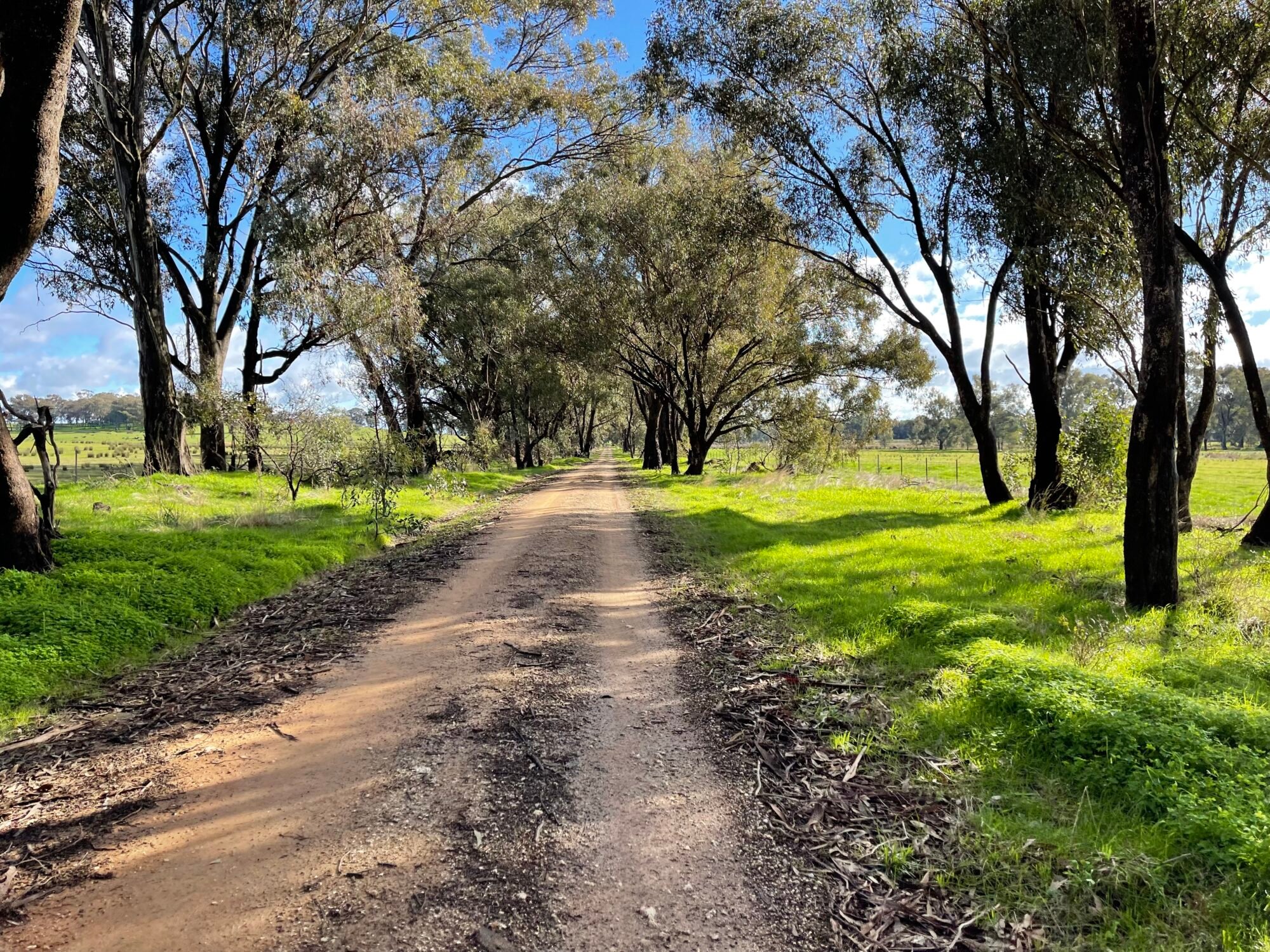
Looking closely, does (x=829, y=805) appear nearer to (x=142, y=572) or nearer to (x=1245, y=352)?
(x=142, y=572)

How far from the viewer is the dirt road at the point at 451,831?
270 cm

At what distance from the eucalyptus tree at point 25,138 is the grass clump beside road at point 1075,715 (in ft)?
25.8

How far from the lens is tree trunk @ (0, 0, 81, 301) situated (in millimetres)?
6445

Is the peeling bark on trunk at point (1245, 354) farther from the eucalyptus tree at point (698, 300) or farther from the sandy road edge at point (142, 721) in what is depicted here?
the sandy road edge at point (142, 721)

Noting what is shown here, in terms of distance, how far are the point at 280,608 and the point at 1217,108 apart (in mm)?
16460

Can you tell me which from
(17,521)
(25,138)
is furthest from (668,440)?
(25,138)

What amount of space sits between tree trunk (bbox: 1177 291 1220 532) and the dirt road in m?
11.9

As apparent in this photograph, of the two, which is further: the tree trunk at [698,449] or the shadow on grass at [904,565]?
the tree trunk at [698,449]

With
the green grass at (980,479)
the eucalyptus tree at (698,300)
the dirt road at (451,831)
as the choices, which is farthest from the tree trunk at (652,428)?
the dirt road at (451,831)

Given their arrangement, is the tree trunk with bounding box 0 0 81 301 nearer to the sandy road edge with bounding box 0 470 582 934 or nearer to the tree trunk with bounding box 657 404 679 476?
the sandy road edge with bounding box 0 470 582 934

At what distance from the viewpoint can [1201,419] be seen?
12922 mm

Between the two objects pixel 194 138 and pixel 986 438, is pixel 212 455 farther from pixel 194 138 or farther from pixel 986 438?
pixel 986 438

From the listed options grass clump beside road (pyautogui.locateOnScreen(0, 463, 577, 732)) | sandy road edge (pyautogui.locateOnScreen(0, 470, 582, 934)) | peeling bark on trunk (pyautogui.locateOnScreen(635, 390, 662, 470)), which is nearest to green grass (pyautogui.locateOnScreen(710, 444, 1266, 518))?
peeling bark on trunk (pyautogui.locateOnScreen(635, 390, 662, 470))

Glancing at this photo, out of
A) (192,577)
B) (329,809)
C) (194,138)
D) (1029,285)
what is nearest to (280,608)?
(192,577)
